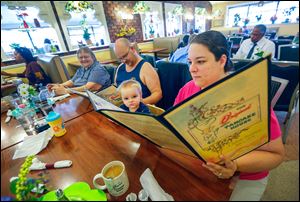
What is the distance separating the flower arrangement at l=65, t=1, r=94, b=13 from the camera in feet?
13.8

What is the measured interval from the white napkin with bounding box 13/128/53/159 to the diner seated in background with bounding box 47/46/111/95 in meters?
0.89

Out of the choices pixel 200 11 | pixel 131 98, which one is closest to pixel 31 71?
pixel 131 98

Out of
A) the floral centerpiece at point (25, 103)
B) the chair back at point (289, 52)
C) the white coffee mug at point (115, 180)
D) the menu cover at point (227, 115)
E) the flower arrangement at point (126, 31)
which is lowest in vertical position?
the chair back at point (289, 52)

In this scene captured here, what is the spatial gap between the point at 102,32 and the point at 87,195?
224 inches

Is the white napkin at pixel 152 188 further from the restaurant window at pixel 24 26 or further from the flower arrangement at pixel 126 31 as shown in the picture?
the flower arrangement at pixel 126 31

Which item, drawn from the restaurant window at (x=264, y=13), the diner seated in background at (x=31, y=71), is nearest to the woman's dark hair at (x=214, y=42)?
the diner seated in background at (x=31, y=71)

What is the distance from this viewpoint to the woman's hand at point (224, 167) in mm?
512

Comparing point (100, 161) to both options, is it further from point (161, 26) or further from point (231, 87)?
point (161, 26)

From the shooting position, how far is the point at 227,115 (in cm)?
40

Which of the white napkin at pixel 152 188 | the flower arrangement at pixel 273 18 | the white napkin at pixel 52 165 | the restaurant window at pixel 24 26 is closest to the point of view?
the white napkin at pixel 152 188

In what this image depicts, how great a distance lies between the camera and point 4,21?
11.7 feet

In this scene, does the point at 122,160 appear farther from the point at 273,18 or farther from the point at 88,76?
the point at 273,18

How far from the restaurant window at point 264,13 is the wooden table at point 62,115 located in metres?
10.9

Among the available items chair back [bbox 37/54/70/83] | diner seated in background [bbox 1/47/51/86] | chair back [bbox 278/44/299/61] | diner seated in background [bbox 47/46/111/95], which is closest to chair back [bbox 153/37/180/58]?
chair back [bbox 278/44/299/61]
